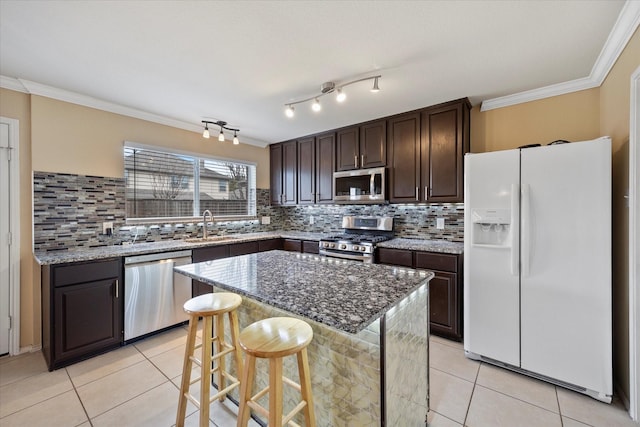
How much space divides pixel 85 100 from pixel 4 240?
1.46 m

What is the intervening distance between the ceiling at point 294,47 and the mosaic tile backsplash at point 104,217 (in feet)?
2.97

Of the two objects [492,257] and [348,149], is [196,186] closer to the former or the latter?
[348,149]

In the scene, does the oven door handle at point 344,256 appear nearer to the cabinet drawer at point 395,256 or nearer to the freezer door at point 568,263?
the cabinet drawer at point 395,256

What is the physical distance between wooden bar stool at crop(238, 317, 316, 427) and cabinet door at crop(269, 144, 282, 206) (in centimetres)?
335

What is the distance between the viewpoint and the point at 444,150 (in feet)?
9.47

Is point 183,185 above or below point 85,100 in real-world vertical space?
below

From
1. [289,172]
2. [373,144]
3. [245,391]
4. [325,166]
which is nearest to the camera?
[245,391]

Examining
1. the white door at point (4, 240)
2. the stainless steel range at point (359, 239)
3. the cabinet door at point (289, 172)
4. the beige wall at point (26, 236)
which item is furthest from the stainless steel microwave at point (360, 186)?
the white door at point (4, 240)

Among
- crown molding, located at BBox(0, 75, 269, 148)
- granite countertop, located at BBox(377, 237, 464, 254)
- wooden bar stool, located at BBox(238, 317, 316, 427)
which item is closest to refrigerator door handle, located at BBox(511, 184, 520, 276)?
granite countertop, located at BBox(377, 237, 464, 254)

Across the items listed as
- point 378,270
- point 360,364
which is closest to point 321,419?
point 360,364

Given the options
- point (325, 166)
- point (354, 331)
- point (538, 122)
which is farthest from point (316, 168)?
point (354, 331)

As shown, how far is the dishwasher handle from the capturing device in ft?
8.41

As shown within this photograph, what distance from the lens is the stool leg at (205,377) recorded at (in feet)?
4.61

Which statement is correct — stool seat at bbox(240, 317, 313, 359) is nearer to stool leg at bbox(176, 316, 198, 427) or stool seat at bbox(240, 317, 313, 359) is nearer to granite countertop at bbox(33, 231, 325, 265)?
stool leg at bbox(176, 316, 198, 427)
